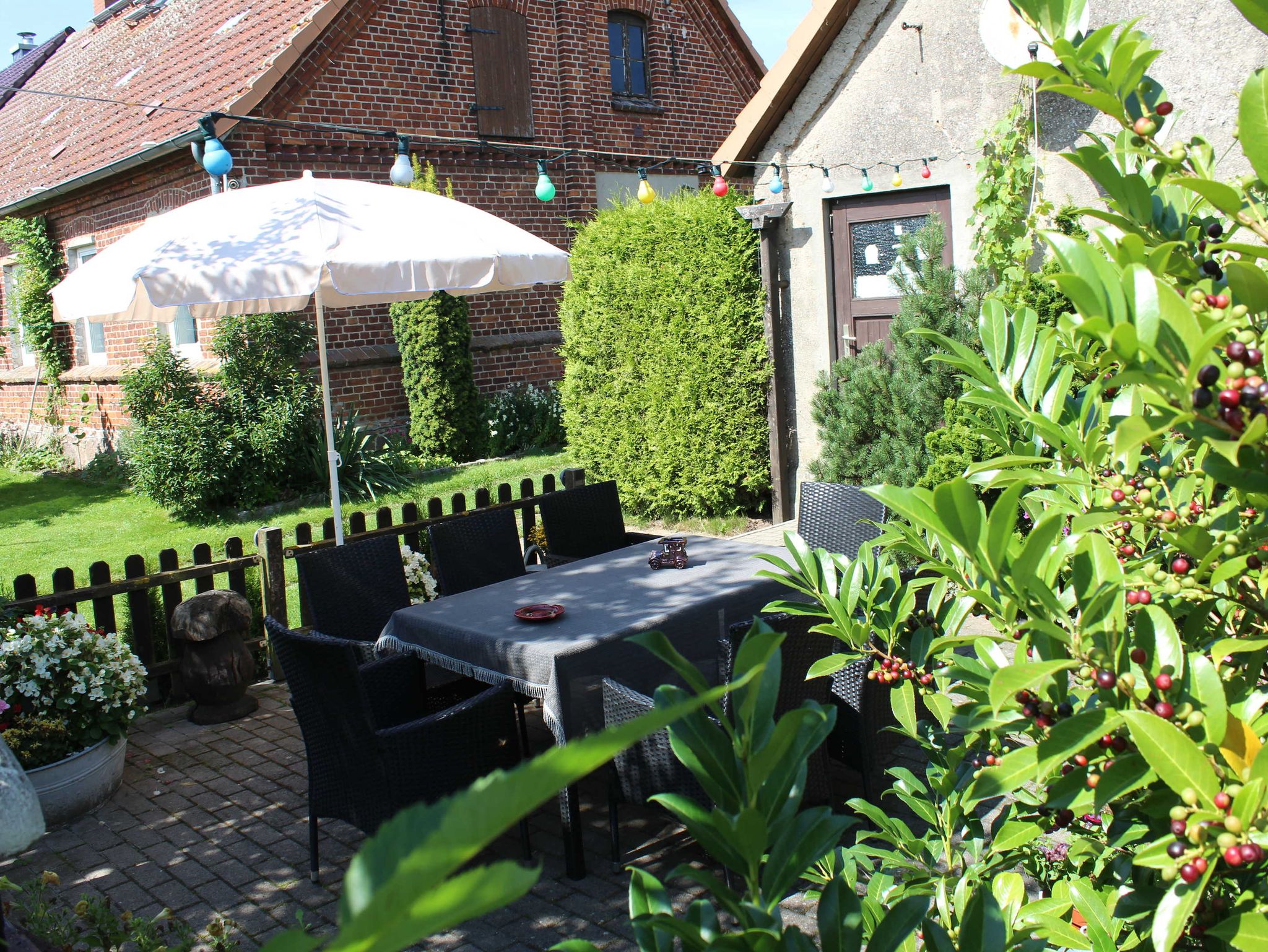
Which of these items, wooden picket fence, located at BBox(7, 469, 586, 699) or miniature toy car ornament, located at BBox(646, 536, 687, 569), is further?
wooden picket fence, located at BBox(7, 469, 586, 699)

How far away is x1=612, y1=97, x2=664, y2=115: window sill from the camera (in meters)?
16.1

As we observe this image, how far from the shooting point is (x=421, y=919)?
0.35m

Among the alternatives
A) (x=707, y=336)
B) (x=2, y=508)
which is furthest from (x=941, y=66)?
(x=2, y=508)

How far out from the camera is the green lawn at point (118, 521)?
32.1 feet

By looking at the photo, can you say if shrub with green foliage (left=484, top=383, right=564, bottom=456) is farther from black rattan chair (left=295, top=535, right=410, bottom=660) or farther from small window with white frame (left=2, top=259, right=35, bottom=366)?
small window with white frame (left=2, top=259, right=35, bottom=366)

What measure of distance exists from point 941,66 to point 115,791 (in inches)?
264

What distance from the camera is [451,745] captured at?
4105mm

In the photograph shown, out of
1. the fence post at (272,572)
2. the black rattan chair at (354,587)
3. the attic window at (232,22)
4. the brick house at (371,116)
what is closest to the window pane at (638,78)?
the brick house at (371,116)

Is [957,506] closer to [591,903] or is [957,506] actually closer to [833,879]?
[833,879]

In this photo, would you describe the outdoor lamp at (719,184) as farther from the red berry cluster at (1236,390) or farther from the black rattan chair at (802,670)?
the red berry cluster at (1236,390)

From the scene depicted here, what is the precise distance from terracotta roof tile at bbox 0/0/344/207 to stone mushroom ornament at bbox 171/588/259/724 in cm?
785

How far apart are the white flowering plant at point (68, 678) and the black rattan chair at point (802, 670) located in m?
2.89

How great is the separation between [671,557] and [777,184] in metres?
4.32

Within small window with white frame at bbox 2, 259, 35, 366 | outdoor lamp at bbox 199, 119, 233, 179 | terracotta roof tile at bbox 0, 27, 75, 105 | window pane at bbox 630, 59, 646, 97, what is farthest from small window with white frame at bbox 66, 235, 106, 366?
outdoor lamp at bbox 199, 119, 233, 179
